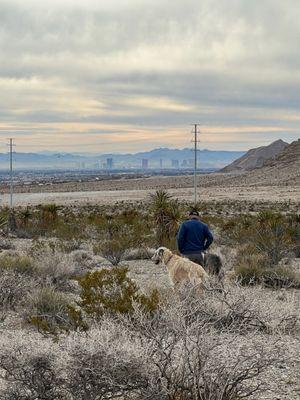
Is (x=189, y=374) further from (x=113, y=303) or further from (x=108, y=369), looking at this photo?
(x=113, y=303)

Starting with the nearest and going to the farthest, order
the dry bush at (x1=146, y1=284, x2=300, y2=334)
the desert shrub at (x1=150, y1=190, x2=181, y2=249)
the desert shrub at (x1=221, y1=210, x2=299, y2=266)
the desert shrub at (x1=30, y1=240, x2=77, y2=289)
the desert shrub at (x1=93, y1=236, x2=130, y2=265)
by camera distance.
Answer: the dry bush at (x1=146, y1=284, x2=300, y2=334), the desert shrub at (x1=30, y1=240, x2=77, y2=289), the desert shrub at (x1=221, y1=210, x2=299, y2=266), the desert shrub at (x1=93, y1=236, x2=130, y2=265), the desert shrub at (x1=150, y1=190, x2=181, y2=249)

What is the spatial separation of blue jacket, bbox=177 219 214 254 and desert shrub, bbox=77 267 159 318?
323cm

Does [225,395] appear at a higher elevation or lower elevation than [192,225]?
lower

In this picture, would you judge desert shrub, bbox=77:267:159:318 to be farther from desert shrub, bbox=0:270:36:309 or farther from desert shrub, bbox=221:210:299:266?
desert shrub, bbox=221:210:299:266

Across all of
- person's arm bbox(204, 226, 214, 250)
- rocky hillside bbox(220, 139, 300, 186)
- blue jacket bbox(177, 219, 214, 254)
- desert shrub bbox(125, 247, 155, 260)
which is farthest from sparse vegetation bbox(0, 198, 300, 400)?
rocky hillside bbox(220, 139, 300, 186)

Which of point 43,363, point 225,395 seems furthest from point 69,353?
point 225,395

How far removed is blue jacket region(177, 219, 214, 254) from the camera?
11.5 meters

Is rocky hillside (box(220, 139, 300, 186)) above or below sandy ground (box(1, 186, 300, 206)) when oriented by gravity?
above

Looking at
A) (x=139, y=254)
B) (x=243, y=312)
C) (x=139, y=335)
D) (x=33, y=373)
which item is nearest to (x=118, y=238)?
(x=139, y=254)

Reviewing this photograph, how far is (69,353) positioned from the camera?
5.06 m

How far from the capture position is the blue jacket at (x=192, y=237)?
11.5 m

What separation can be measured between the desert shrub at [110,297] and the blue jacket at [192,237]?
3231 millimetres

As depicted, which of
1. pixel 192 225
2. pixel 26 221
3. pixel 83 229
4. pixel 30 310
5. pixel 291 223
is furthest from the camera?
pixel 26 221

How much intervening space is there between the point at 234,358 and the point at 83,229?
68.7ft
